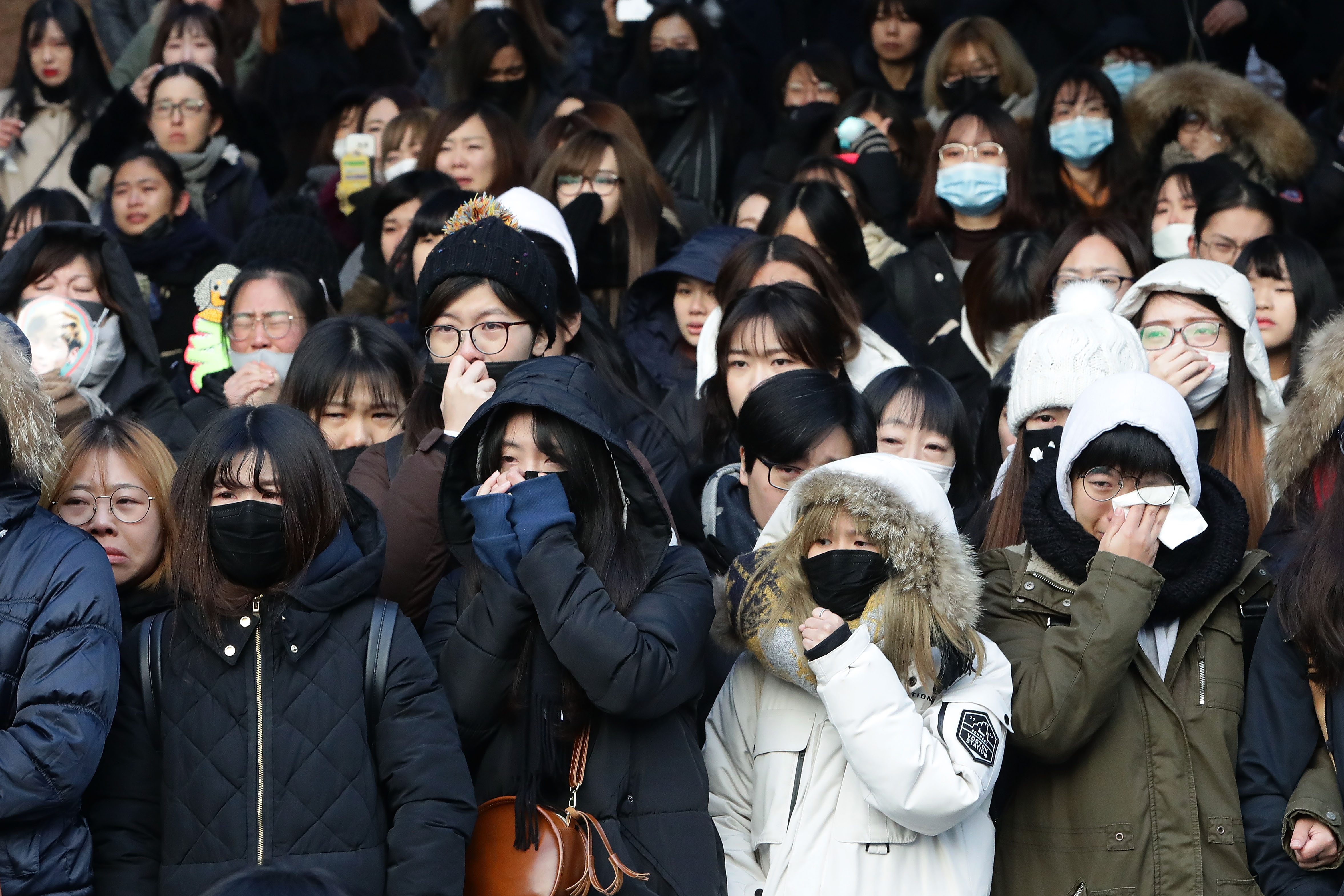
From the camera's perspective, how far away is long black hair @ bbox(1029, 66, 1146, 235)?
27.1 ft

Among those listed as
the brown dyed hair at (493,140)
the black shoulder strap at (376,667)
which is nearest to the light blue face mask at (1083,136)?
the brown dyed hair at (493,140)

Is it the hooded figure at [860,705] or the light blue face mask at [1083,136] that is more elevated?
the light blue face mask at [1083,136]

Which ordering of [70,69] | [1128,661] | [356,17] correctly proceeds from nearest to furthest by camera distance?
1. [1128,661]
2. [70,69]
3. [356,17]

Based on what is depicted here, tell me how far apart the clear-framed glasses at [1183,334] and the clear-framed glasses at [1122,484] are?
1.20 meters

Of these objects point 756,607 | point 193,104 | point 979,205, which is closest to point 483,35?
point 193,104

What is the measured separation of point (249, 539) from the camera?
3.80 m

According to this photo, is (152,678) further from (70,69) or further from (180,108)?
(70,69)

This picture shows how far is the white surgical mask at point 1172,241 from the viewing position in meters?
7.45

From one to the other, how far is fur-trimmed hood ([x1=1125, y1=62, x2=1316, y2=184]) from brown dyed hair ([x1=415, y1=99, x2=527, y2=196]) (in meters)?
3.30

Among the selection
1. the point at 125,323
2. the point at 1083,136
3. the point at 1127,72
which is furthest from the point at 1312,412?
the point at 1127,72

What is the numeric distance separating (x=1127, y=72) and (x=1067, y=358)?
530cm

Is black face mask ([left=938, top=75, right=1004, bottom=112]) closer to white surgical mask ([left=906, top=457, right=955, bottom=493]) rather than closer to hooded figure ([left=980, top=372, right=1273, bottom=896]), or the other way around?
white surgical mask ([left=906, top=457, right=955, bottom=493])

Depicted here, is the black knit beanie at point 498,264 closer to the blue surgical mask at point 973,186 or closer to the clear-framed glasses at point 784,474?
the clear-framed glasses at point 784,474

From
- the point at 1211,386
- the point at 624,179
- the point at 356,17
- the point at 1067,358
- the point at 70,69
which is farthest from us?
the point at 356,17
